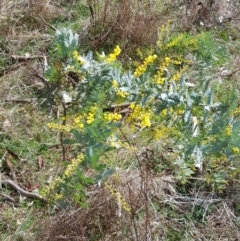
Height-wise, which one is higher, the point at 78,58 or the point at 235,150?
the point at 78,58

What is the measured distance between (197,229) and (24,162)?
1.02 m

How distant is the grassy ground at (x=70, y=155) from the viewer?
2463 mm

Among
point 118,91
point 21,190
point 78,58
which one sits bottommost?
point 21,190

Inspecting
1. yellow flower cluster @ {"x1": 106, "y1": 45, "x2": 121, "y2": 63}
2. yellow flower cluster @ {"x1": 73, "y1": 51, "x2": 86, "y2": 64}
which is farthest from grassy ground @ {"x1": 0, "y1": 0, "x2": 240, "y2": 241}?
yellow flower cluster @ {"x1": 106, "y1": 45, "x2": 121, "y2": 63}

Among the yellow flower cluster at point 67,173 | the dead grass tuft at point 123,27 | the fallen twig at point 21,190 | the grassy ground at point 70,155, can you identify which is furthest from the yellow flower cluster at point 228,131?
the dead grass tuft at point 123,27

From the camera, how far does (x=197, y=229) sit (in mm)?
2686

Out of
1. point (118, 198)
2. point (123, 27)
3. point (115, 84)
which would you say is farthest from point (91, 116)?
point (123, 27)

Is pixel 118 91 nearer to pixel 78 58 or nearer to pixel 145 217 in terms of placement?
pixel 78 58

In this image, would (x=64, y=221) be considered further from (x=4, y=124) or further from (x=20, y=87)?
(x=20, y=87)

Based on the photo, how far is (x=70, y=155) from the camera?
2777mm

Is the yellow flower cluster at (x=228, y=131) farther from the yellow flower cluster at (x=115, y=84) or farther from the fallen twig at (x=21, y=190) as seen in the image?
the fallen twig at (x=21, y=190)

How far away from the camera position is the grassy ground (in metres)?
2.46

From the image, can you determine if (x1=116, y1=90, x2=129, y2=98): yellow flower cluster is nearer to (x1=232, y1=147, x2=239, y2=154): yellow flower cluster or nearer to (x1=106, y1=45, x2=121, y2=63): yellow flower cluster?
(x1=106, y1=45, x2=121, y2=63): yellow flower cluster

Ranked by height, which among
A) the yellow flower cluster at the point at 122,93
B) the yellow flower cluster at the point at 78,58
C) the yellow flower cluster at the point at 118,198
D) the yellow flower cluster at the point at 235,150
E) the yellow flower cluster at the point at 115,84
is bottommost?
the yellow flower cluster at the point at 118,198
